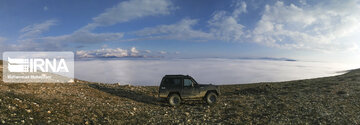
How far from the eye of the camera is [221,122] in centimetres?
987

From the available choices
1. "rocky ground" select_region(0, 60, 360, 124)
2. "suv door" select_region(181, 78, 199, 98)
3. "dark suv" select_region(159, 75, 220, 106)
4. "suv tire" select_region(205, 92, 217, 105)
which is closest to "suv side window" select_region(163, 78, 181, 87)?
"dark suv" select_region(159, 75, 220, 106)

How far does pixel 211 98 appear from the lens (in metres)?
14.3

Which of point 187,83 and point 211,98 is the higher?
point 187,83

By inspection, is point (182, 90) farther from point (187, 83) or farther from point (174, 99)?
point (174, 99)

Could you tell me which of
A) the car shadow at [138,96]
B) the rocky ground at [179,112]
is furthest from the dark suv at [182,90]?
the car shadow at [138,96]

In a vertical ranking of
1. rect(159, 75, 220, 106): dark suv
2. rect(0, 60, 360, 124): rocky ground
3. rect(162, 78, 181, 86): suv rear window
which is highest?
rect(162, 78, 181, 86): suv rear window

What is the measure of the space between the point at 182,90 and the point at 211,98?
2.55 m

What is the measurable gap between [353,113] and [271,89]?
893cm

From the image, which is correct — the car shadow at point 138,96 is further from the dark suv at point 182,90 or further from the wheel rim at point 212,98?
the wheel rim at point 212,98

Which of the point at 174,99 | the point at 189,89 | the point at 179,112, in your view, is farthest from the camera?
the point at 189,89

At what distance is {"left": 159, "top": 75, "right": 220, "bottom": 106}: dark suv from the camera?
13.5 m

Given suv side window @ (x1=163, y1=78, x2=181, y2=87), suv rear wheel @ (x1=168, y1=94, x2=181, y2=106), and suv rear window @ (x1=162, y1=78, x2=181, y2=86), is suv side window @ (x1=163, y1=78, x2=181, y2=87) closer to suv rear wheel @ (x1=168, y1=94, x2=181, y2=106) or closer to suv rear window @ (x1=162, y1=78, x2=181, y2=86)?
suv rear window @ (x1=162, y1=78, x2=181, y2=86)

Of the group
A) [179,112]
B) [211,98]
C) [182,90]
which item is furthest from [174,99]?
[211,98]

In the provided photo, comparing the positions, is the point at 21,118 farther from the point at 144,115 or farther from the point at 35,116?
the point at 144,115
